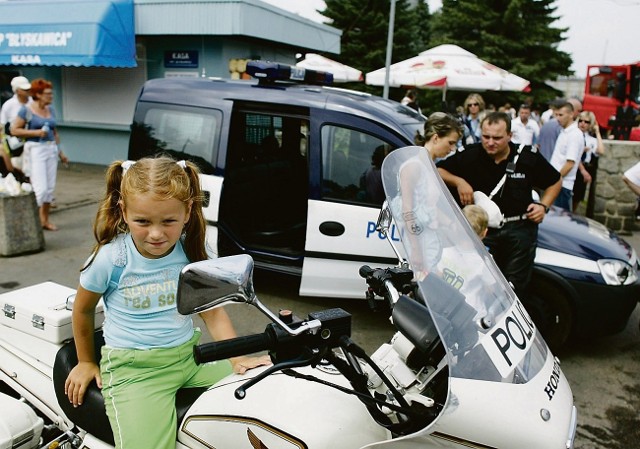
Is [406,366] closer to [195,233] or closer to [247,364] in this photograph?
[247,364]

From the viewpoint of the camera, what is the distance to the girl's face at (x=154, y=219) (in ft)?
5.77

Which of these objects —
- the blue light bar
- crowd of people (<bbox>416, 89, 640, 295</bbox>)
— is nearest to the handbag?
the blue light bar

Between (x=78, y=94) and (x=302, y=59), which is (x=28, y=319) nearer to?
(x=78, y=94)

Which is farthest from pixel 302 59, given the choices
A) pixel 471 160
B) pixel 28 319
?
pixel 28 319

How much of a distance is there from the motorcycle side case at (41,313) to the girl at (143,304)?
12.9 inches

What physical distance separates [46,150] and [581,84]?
62.3 meters

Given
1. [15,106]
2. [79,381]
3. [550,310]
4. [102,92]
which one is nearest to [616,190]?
[550,310]

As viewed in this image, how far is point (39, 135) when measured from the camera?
6.91m

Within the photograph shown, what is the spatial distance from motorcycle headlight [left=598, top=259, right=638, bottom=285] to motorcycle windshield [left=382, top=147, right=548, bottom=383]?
2.57 m

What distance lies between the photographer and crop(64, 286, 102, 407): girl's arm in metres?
1.97

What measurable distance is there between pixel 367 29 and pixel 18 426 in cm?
2762

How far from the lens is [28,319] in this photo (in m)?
2.36

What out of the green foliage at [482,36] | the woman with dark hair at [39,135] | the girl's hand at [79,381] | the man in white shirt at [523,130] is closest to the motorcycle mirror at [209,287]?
the girl's hand at [79,381]

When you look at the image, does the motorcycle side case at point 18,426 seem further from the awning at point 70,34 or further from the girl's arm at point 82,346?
the awning at point 70,34
